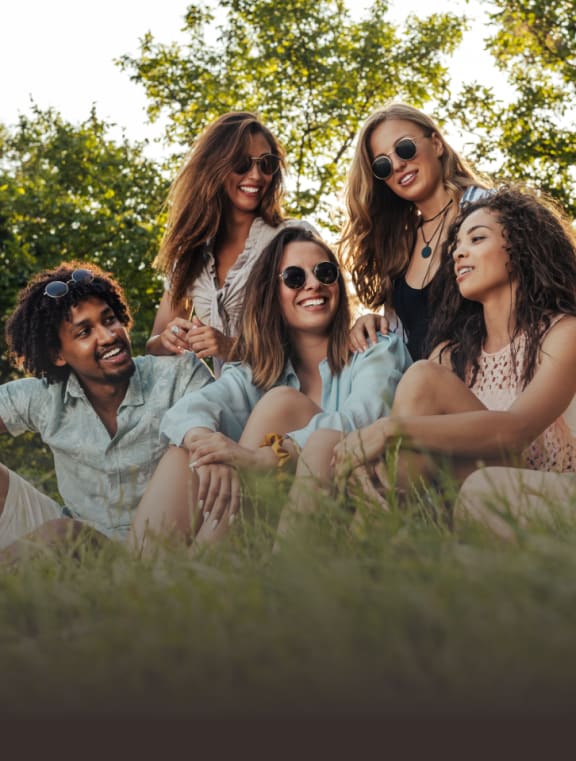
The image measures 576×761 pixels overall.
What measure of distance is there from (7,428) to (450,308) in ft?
6.88

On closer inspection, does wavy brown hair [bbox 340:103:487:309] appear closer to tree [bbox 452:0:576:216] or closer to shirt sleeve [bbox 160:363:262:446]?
shirt sleeve [bbox 160:363:262:446]

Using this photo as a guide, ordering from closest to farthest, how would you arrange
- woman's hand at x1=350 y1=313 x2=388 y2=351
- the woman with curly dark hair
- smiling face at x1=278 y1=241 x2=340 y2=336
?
the woman with curly dark hair
woman's hand at x1=350 y1=313 x2=388 y2=351
smiling face at x1=278 y1=241 x2=340 y2=336

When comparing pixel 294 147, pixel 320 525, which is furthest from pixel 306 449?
pixel 294 147

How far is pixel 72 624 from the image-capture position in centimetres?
190

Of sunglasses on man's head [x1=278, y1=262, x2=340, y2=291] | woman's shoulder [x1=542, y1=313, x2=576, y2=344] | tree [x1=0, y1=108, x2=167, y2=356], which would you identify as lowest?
woman's shoulder [x1=542, y1=313, x2=576, y2=344]

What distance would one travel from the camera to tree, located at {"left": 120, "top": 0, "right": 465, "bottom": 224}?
18156 millimetres

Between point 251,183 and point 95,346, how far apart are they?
1.22 m

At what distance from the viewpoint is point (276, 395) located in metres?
3.68

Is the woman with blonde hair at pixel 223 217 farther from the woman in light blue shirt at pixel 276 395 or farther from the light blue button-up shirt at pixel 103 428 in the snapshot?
the woman in light blue shirt at pixel 276 395

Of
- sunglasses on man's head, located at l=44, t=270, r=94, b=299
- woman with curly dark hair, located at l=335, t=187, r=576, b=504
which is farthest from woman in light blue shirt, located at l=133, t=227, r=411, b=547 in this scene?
sunglasses on man's head, located at l=44, t=270, r=94, b=299

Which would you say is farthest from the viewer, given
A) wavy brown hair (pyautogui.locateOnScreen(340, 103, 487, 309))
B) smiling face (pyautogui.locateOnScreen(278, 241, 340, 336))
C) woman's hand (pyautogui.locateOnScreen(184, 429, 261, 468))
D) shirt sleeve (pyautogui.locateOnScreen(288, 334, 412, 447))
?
wavy brown hair (pyautogui.locateOnScreen(340, 103, 487, 309))

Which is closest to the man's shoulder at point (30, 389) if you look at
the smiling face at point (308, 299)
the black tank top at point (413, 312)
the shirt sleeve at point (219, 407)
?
the shirt sleeve at point (219, 407)

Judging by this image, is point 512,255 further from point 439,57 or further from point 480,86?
point 439,57

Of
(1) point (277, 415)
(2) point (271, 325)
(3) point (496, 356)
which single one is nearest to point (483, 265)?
(3) point (496, 356)
